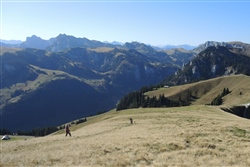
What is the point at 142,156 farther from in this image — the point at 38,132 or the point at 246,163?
the point at 38,132

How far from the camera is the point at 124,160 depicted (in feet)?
77.6

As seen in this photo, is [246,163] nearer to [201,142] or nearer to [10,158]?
[201,142]

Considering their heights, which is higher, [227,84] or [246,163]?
[227,84]

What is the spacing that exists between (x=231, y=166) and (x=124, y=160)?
27.6ft

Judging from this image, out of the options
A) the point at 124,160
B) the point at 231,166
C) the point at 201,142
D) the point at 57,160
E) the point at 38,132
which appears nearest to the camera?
the point at 231,166

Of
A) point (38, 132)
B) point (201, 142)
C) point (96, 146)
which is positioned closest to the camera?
point (201, 142)

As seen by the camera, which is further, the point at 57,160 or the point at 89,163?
the point at 57,160

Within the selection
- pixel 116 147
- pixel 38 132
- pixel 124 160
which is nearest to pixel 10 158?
pixel 116 147

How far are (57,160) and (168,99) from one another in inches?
6817

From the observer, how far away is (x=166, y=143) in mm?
30125

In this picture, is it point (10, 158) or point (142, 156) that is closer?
point (142, 156)

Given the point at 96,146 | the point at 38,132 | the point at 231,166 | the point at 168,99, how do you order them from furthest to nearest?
the point at 168,99, the point at 38,132, the point at 96,146, the point at 231,166

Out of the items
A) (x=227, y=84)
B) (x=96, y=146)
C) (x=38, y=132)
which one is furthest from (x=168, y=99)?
(x=96, y=146)

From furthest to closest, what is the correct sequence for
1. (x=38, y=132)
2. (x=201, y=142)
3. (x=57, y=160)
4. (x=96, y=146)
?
(x=38, y=132)
(x=96, y=146)
(x=201, y=142)
(x=57, y=160)
